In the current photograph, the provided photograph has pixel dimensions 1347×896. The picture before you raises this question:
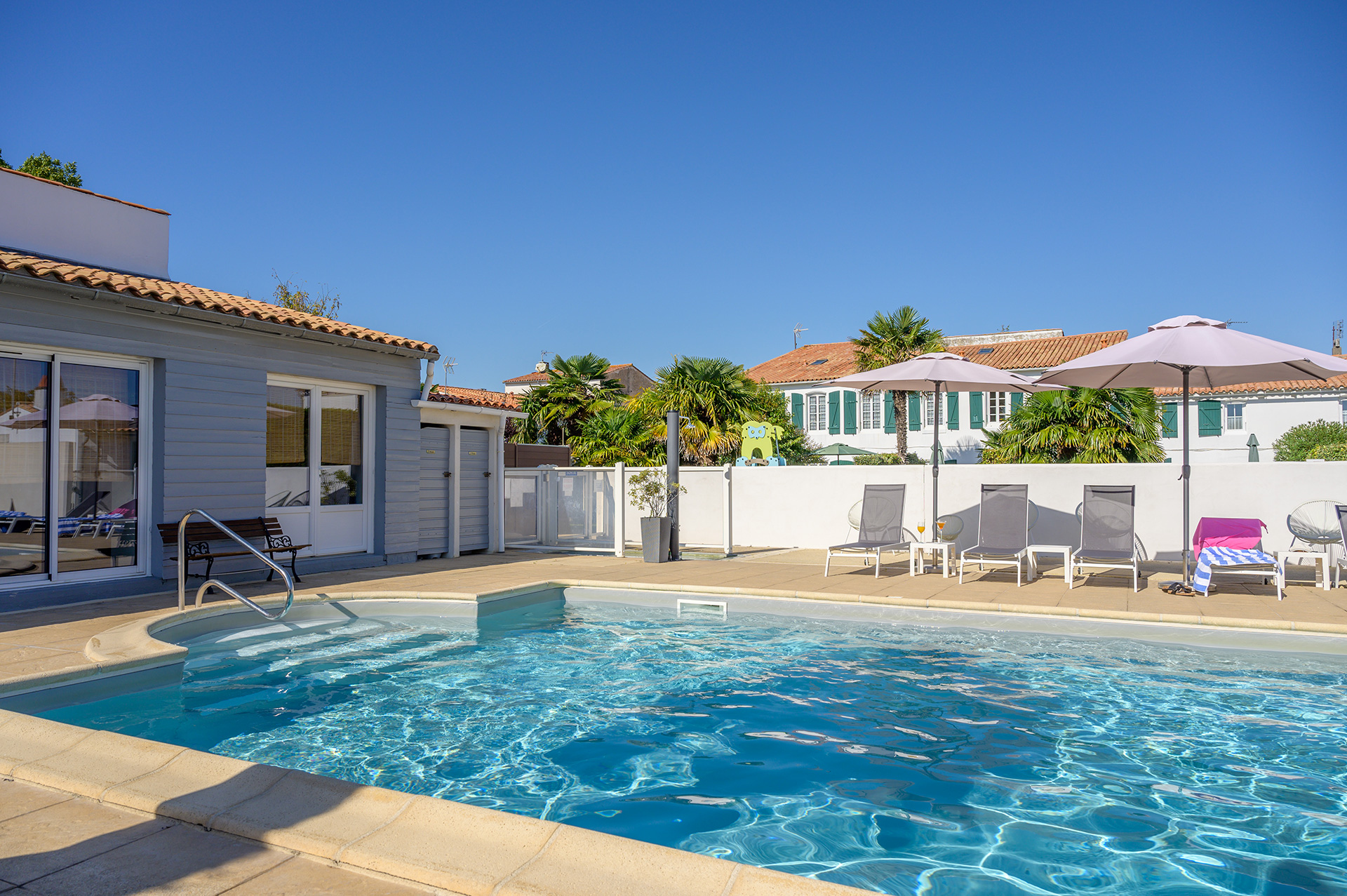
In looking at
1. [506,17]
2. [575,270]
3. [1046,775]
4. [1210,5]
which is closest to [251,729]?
[1046,775]

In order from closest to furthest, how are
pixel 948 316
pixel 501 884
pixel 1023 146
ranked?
pixel 501 884
pixel 1023 146
pixel 948 316

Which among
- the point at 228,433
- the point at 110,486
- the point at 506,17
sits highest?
the point at 506,17

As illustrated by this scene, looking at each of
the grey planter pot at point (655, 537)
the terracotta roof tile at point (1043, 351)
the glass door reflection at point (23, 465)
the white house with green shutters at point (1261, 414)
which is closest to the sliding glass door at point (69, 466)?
the glass door reflection at point (23, 465)

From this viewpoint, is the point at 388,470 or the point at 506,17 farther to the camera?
the point at 506,17

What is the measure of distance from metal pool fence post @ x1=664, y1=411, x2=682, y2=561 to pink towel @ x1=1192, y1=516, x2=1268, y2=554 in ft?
20.6

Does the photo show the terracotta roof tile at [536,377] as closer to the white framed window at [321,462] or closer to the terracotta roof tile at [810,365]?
the terracotta roof tile at [810,365]

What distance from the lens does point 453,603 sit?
7832mm

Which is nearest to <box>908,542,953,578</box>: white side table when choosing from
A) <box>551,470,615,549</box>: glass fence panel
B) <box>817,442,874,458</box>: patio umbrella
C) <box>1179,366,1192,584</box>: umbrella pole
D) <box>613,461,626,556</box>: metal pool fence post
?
<box>1179,366,1192,584</box>: umbrella pole

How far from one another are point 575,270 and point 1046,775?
69.4 feet

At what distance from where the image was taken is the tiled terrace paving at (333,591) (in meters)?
2.33

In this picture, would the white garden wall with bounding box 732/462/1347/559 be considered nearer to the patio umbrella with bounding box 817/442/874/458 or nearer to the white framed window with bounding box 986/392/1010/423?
the patio umbrella with bounding box 817/442/874/458

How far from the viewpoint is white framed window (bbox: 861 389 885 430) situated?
114 ft

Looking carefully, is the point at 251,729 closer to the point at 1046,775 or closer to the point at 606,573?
the point at 1046,775

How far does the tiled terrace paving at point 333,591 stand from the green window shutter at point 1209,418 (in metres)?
26.0
